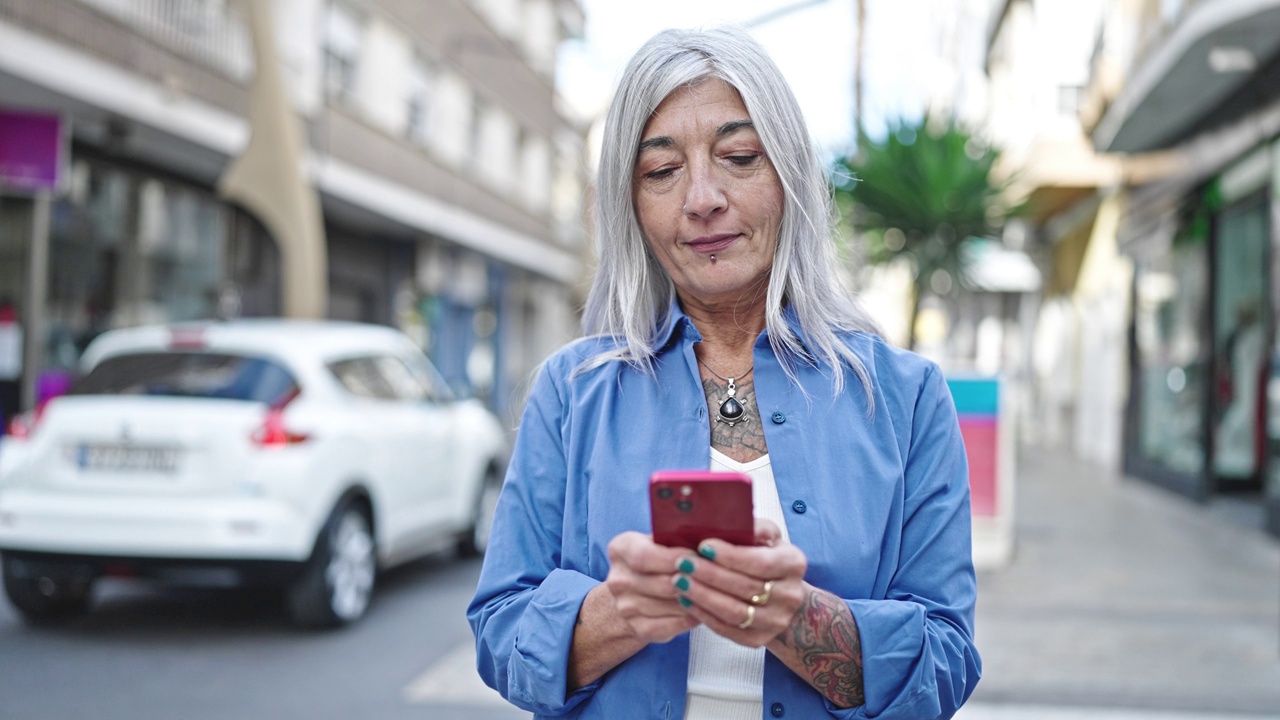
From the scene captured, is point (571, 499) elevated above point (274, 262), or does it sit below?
below

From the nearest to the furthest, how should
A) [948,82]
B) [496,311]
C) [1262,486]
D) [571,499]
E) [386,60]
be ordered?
[571,499], [1262,486], [386,60], [496,311], [948,82]

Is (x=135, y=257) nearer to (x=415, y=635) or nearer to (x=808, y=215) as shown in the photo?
(x=415, y=635)

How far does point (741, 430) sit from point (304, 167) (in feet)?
44.8

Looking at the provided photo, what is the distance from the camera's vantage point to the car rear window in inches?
252

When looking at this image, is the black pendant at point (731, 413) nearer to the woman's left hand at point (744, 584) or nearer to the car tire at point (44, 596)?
the woman's left hand at point (744, 584)

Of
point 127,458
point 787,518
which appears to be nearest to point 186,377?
point 127,458

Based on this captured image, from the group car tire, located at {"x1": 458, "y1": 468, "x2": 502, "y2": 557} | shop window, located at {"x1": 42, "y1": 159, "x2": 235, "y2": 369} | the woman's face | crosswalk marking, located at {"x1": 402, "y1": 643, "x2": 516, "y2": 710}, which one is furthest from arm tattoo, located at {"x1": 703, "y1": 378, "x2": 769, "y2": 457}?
shop window, located at {"x1": 42, "y1": 159, "x2": 235, "y2": 369}

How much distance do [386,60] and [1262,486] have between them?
14985 mm

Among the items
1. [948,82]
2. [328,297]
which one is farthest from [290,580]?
[948,82]

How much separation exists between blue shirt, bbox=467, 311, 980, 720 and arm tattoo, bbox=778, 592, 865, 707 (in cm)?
2

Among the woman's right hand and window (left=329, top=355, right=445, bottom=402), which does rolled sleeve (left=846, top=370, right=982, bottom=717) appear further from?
window (left=329, top=355, right=445, bottom=402)

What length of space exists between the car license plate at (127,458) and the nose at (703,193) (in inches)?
202

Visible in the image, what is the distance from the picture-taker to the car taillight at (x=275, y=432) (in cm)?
630

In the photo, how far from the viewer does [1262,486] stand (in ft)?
42.0
